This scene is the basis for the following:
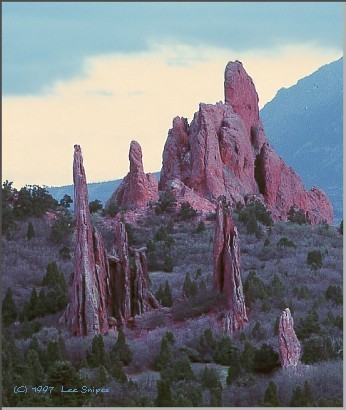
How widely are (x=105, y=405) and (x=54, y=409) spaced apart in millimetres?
1231

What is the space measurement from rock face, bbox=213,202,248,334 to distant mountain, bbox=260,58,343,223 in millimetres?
14798

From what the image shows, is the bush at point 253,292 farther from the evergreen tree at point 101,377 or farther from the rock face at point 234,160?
the rock face at point 234,160

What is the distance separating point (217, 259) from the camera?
2434 cm

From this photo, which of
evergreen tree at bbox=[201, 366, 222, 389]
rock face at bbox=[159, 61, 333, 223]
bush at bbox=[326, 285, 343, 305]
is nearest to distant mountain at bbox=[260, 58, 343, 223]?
rock face at bbox=[159, 61, 333, 223]

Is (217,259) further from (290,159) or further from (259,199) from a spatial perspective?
(290,159)

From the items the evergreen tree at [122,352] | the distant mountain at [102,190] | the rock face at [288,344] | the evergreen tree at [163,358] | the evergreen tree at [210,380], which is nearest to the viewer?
the evergreen tree at [210,380]

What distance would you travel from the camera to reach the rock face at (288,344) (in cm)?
1938

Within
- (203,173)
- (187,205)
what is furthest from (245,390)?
(203,173)

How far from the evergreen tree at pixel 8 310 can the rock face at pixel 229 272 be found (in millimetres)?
4782

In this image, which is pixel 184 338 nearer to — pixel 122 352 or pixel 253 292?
pixel 122 352

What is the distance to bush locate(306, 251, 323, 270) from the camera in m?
31.0

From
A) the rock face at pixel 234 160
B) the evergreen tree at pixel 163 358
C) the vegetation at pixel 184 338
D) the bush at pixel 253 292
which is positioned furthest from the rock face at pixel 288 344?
the rock face at pixel 234 160

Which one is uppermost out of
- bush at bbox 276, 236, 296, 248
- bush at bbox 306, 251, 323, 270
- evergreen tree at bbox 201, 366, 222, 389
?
bush at bbox 276, 236, 296, 248

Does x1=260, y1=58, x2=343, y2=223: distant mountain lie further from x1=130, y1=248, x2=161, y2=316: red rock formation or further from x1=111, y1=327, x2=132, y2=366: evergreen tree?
x1=111, y1=327, x2=132, y2=366: evergreen tree
